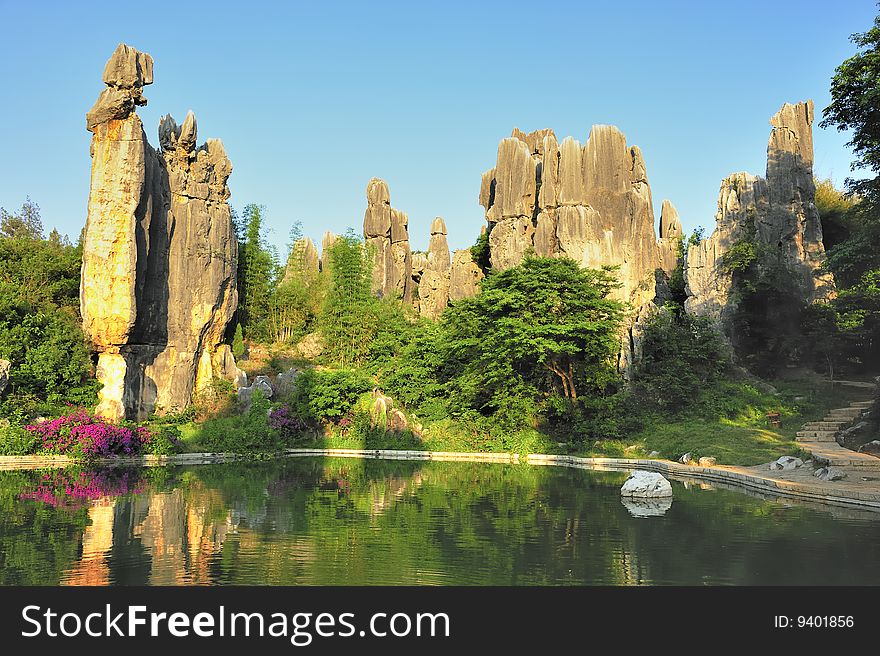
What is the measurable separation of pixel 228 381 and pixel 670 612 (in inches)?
938

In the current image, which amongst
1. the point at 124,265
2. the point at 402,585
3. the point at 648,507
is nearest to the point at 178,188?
the point at 124,265

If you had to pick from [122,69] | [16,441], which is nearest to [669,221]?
[122,69]

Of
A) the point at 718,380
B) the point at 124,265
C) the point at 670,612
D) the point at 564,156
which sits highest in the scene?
the point at 564,156

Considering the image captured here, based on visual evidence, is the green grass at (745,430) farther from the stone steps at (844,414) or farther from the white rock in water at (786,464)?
the white rock in water at (786,464)

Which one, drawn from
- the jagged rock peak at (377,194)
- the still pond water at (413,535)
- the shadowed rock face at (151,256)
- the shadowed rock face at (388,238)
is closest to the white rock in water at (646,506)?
the still pond water at (413,535)

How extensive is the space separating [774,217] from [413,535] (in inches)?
1076

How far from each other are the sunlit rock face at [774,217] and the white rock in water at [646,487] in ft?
61.0

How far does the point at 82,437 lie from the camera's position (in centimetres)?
2012

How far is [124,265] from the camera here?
24188mm

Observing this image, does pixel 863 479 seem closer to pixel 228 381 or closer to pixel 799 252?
pixel 799 252

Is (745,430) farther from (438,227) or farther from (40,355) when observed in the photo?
(438,227)

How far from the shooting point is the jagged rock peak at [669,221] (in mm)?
47094

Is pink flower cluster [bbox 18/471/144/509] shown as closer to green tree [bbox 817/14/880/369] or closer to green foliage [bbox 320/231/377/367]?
green foliage [bbox 320/231/377/367]

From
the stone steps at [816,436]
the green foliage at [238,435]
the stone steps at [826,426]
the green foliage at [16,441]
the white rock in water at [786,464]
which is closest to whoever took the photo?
the white rock in water at [786,464]
